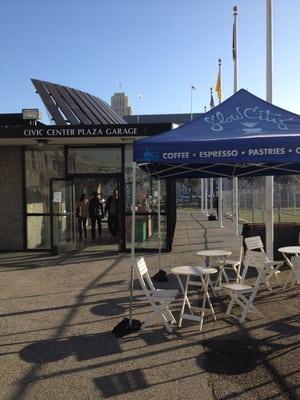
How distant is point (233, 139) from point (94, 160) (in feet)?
30.4

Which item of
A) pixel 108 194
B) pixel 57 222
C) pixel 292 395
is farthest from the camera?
pixel 108 194

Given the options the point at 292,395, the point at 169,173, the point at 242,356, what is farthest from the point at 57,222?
the point at 292,395

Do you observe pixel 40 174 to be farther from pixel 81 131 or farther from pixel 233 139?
pixel 233 139

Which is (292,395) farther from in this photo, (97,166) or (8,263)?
(97,166)

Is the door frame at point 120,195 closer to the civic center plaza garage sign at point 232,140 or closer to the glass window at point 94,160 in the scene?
the glass window at point 94,160

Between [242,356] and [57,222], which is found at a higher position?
[57,222]

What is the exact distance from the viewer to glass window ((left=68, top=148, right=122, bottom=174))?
1520cm

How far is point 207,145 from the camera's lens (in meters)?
6.44

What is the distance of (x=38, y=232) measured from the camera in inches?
611

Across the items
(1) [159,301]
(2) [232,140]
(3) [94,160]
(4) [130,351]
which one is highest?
(3) [94,160]

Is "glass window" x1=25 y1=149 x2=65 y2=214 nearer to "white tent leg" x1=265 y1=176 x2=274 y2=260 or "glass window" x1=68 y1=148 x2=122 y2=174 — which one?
"glass window" x1=68 y1=148 x2=122 y2=174

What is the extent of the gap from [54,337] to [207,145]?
311 centimetres

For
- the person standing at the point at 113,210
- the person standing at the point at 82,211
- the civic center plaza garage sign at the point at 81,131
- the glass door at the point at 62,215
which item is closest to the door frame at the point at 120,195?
the glass door at the point at 62,215

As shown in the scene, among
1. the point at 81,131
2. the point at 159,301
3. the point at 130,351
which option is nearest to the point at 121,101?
the point at 81,131
